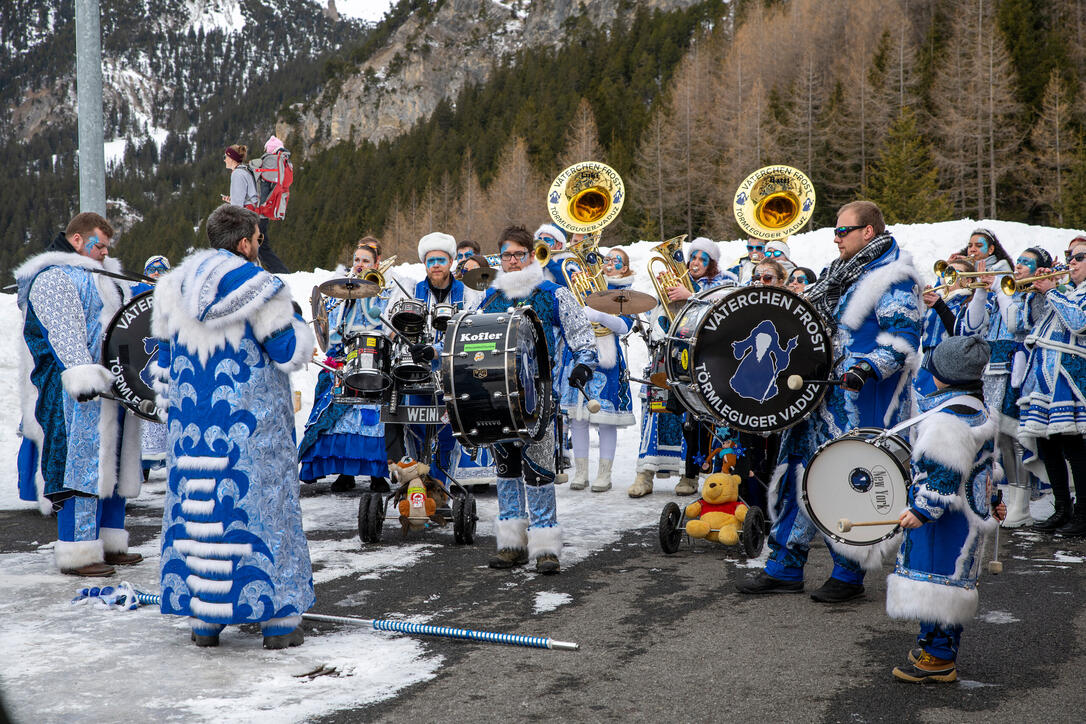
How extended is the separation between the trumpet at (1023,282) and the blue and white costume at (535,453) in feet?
11.7

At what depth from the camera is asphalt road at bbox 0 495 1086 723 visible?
3.90 metres

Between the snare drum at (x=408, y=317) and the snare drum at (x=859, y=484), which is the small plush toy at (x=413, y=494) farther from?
the snare drum at (x=859, y=484)

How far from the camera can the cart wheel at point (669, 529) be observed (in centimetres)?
677

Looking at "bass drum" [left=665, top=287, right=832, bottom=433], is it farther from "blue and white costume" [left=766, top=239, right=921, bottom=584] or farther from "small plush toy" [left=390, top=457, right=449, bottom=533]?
"small plush toy" [left=390, top=457, right=449, bottom=533]

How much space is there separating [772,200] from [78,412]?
8649 millimetres

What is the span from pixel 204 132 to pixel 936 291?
195153 mm

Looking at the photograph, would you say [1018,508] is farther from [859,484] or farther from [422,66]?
[422,66]

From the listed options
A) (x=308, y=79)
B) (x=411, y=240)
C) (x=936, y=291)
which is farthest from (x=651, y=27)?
(x=308, y=79)

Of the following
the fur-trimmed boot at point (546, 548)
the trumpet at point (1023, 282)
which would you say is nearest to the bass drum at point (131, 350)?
the fur-trimmed boot at point (546, 548)

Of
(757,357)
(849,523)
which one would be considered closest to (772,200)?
(757,357)

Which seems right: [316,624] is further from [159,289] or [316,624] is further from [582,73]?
[582,73]

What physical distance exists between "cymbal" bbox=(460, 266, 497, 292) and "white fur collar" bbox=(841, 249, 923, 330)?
2.42 m

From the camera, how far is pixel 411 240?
229 feet

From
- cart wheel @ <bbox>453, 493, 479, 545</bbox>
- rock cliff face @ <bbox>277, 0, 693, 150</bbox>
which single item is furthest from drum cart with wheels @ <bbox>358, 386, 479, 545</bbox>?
rock cliff face @ <bbox>277, 0, 693, 150</bbox>
